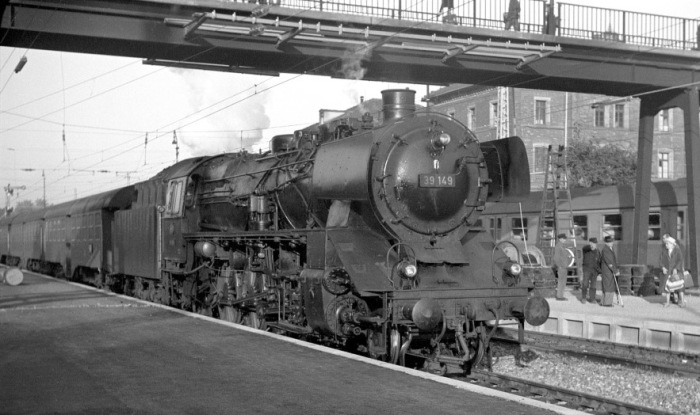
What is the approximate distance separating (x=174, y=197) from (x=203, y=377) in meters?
8.35

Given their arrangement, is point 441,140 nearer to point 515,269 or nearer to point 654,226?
point 515,269

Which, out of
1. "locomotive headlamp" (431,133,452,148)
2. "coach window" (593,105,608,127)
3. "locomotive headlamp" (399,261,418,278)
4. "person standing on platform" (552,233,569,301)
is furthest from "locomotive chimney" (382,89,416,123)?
"coach window" (593,105,608,127)

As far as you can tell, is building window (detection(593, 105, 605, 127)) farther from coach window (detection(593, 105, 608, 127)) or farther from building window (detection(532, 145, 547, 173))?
building window (detection(532, 145, 547, 173))

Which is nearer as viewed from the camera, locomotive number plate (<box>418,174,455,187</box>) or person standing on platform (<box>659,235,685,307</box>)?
locomotive number plate (<box>418,174,455,187</box>)

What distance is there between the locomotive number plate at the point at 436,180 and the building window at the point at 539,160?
114ft

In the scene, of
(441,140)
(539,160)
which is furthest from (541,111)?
(441,140)

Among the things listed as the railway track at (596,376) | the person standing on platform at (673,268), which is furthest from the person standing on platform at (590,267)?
the railway track at (596,376)

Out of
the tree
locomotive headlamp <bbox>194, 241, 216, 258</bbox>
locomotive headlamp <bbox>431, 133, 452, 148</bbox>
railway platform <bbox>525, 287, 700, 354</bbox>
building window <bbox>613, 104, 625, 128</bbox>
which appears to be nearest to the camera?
locomotive headlamp <bbox>431, 133, 452, 148</bbox>

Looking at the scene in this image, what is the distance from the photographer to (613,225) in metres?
24.1

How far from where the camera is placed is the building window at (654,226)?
73.5 ft

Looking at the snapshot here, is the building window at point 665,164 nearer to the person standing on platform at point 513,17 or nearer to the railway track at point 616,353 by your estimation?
the person standing on platform at point 513,17

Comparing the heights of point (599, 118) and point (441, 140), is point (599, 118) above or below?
above

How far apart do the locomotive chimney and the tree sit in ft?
111

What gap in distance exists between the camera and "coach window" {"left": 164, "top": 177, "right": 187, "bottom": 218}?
15.3 m
